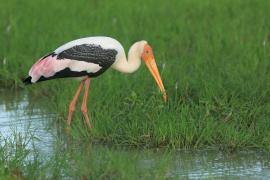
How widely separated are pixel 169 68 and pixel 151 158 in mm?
2127

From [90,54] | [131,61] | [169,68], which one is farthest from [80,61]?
[169,68]

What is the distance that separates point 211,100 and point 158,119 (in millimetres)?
755

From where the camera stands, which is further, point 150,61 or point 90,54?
point 150,61

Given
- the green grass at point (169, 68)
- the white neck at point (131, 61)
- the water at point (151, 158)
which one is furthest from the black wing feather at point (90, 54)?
the water at point (151, 158)

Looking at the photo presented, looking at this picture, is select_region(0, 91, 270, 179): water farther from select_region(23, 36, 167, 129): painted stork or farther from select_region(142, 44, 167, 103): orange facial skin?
select_region(142, 44, 167, 103): orange facial skin

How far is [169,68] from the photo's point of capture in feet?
27.1

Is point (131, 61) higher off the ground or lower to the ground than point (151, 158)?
higher

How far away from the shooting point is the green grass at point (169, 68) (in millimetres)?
6680

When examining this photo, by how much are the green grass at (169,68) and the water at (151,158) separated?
0.47 feet

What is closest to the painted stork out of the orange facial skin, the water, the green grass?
the orange facial skin

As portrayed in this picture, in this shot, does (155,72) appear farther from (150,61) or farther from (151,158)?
(151,158)

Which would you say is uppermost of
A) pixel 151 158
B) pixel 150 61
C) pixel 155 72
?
pixel 150 61

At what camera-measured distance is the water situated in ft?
18.1

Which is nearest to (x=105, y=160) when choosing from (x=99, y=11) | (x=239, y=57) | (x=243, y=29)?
(x=239, y=57)
